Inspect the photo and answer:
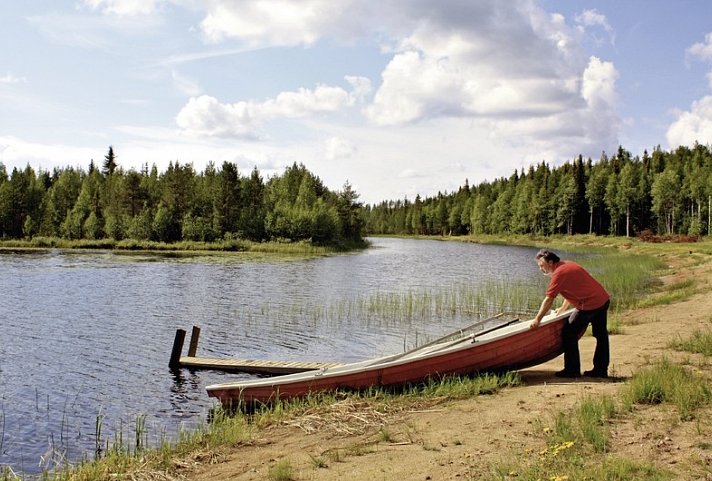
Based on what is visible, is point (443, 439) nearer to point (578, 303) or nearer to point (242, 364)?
point (578, 303)

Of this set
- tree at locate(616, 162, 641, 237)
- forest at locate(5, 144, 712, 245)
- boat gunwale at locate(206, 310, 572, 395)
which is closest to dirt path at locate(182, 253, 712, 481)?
boat gunwale at locate(206, 310, 572, 395)

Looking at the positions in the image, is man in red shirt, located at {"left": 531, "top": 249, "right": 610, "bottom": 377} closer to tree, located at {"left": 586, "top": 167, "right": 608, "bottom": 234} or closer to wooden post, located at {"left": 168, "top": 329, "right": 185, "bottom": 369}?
wooden post, located at {"left": 168, "top": 329, "right": 185, "bottom": 369}

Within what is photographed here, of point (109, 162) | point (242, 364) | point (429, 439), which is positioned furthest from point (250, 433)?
point (109, 162)

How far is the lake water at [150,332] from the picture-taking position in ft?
38.0

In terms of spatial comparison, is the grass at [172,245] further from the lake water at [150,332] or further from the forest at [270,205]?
the lake water at [150,332]

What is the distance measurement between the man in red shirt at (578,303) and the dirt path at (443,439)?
1.64ft

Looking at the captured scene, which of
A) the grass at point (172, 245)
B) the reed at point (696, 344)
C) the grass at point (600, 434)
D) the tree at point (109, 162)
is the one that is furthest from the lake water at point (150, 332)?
the tree at point (109, 162)

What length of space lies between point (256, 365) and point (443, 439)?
24.9 ft

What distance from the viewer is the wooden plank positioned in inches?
551

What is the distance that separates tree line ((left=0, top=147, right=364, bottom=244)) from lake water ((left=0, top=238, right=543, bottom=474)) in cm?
3532

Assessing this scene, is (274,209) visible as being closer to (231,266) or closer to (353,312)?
(231,266)

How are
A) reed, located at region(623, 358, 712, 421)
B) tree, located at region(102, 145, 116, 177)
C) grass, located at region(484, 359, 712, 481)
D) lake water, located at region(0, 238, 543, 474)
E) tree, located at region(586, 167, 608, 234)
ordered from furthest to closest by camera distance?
1. tree, located at region(102, 145, 116, 177)
2. tree, located at region(586, 167, 608, 234)
3. lake water, located at region(0, 238, 543, 474)
4. reed, located at region(623, 358, 712, 421)
5. grass, located at region(484, 359, 712, 481)

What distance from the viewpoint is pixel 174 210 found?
8200 centimetres

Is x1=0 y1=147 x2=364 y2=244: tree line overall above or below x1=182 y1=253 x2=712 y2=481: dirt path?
above
